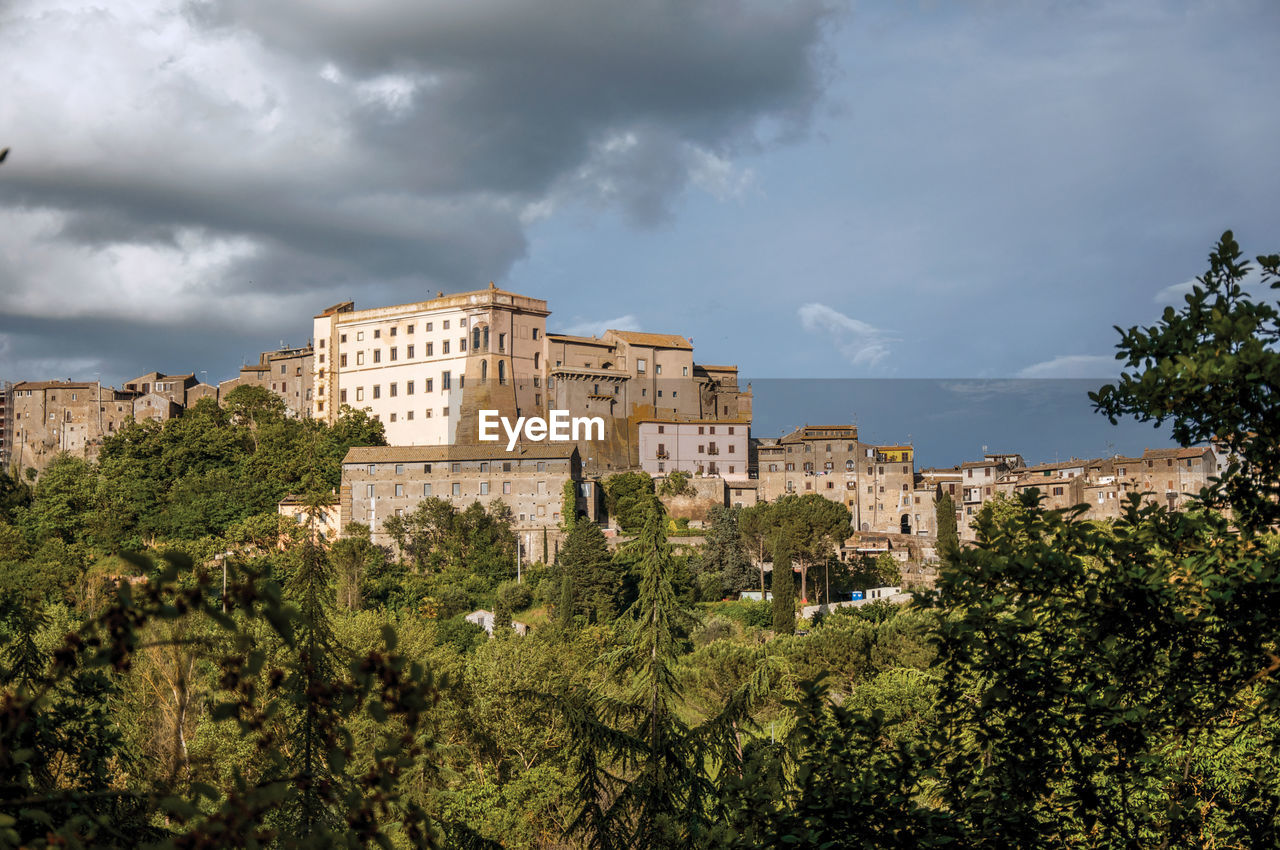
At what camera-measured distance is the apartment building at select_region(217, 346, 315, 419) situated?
89.1 m

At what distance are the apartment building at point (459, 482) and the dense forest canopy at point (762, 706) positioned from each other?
25944 mm

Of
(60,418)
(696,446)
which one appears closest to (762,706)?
(696,446)

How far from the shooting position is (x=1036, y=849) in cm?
718

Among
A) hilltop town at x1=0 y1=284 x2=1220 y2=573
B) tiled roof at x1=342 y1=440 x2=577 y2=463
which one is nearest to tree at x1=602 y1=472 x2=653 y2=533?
hilltop town at x1=0 y1=284 x2=1220 y2=573

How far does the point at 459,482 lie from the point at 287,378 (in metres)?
34.3

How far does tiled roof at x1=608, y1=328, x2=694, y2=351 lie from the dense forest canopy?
46027 mm

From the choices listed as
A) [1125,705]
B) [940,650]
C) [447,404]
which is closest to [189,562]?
[940,650]

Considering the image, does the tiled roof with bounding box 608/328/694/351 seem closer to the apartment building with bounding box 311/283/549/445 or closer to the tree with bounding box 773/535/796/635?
the apartment building with bounding box 311/283/549/445

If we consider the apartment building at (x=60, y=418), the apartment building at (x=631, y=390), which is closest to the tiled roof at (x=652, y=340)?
the apartment building at (x=631, y=390)

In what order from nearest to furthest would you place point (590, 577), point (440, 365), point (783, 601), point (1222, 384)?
point (1222, 384) < point (783, 601) < point (590, 577) < point (440, 365)

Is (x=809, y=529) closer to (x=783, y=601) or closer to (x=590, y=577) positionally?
(x=783, y=601)

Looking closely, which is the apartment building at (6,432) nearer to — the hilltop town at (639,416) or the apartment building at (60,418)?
the apartment building at (60,418)

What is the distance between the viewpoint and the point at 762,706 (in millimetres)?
17016

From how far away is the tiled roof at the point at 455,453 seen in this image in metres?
64.1
